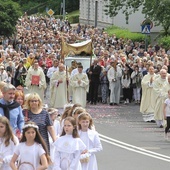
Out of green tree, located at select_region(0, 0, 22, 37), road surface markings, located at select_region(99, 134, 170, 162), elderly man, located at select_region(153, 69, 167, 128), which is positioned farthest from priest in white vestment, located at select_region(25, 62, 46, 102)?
green tree, located at select_region(0, 0, 22, 37)

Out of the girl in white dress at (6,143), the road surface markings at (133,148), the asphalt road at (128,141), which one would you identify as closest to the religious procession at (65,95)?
the girl in white dress at (6,143)

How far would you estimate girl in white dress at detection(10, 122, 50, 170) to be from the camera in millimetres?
11023

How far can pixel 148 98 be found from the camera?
85.9 ft

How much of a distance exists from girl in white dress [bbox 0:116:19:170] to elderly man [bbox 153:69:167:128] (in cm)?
1262

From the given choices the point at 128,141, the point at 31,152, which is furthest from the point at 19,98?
the point at 128,141

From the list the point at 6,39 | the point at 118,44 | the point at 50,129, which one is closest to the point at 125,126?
the point at 50,129

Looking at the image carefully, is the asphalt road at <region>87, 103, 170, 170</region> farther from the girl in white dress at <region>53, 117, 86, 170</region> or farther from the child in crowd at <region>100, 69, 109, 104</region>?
the girl in white dress at <region>53, 117, 86, 170</region>

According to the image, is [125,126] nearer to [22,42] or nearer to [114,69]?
[114,69]

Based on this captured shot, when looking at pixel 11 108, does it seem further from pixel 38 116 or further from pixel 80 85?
pixel 80 85

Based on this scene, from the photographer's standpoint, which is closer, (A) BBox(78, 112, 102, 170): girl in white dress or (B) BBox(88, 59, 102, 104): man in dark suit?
(A) BBox(78, 112, 102, 170): girl in white dress

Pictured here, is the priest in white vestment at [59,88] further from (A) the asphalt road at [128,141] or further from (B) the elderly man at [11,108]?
(B) the elderly man at [11,108]

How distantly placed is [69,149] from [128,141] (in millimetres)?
8840

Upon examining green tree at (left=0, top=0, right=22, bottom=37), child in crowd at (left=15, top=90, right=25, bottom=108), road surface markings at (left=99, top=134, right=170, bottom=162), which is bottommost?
road surface markings at (left=99, top=134, right=170, bottom=162)

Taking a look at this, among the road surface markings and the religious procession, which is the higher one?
the religious procession
